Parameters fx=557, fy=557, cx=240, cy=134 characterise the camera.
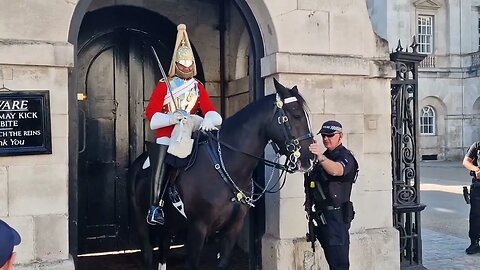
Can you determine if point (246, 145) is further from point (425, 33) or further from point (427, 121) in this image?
point (425, 33)

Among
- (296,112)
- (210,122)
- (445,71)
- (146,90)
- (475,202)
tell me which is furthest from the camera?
(445,71)

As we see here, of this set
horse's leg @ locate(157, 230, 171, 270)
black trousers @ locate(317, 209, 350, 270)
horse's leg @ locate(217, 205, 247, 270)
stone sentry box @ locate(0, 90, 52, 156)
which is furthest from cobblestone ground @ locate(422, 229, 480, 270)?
stone sentry box @ locate(0, 90, 52, 156)

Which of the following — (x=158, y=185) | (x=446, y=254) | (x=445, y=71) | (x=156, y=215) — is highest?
(x=445, y=71)

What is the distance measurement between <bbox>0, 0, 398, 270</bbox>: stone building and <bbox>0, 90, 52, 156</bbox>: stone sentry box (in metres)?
0.06

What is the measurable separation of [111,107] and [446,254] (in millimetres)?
5400

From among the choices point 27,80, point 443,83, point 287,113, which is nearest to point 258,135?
point 287,113

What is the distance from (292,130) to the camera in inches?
192

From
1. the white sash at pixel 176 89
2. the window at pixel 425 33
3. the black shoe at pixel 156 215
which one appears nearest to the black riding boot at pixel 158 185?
the black shoe at pixel 156 215

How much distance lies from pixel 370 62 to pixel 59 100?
3.58 metres

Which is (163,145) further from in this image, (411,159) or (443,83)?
(443,83)

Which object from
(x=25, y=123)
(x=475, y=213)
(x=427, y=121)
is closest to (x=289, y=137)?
(x=25, y=123)

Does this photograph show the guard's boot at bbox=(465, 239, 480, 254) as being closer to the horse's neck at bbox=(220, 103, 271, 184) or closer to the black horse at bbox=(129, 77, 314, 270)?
the black horse at bbox=(129, 77, 314, 270)

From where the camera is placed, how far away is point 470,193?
8719mm

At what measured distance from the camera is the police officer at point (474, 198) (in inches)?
331
